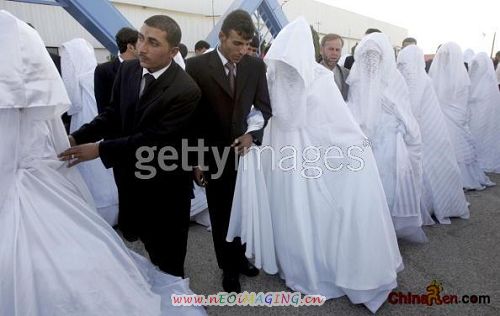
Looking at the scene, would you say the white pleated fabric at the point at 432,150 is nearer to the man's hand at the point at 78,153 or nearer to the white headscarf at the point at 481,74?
the white headscarf at the point at 481,74

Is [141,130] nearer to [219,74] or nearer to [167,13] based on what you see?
[219,74]

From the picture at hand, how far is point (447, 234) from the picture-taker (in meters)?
3.69

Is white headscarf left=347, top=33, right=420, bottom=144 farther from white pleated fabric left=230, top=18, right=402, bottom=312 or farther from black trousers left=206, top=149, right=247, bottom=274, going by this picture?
black trousers left=206, top=149, right=247, bottom=274

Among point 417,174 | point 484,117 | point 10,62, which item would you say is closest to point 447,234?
point 417,174

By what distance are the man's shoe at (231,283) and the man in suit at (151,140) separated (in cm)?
37

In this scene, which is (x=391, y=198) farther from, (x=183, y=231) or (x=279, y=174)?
(x=183, y=231)

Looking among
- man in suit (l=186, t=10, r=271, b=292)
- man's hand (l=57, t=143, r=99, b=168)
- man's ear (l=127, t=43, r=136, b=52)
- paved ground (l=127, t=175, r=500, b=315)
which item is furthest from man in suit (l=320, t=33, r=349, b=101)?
man's hand (l=57, t=143, r=99, b=168)

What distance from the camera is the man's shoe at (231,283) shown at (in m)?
2.81

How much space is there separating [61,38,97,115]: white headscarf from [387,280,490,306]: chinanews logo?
3421 millimetres

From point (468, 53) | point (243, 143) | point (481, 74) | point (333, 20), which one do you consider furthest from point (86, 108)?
point (333, 20)

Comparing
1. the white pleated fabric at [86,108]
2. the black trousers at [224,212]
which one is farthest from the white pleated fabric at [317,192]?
the white pleated fabric at [86,108]

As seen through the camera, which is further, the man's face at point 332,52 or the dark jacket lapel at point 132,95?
the man's face at point 332,52

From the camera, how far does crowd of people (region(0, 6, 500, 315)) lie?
1821mm

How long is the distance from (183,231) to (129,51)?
6.45ft
